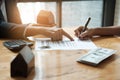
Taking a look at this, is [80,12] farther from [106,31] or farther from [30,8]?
[106,31]

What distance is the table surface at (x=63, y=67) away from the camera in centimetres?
77

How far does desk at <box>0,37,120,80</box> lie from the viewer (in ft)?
2.54

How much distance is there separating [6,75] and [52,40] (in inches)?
21.2

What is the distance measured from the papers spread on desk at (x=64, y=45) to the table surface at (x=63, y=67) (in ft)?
0.22

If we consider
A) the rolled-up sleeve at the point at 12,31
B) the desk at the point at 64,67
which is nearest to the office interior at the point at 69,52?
the desk at the point at 64,67

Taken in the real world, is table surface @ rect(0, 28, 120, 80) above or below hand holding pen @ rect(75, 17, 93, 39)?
below

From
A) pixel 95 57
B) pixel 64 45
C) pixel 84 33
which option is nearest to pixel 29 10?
pixel 84 33

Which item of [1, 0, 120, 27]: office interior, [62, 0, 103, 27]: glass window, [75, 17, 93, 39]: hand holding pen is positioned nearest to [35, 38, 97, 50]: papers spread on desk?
[75, 17, 93, 39]: hand holding pen

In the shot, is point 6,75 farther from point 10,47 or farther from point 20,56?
point 10,47

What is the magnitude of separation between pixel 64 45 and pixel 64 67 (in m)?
0.32

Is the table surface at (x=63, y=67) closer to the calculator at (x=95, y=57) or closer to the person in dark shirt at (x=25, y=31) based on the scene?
the calculator at (x=95, y=57)

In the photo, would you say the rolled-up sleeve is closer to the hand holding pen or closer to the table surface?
the table surface

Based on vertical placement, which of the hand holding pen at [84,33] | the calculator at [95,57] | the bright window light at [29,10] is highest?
the bright window light at [29,10]

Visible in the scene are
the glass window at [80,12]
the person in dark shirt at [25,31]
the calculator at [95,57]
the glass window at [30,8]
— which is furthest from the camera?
the glass window at [80,12]
